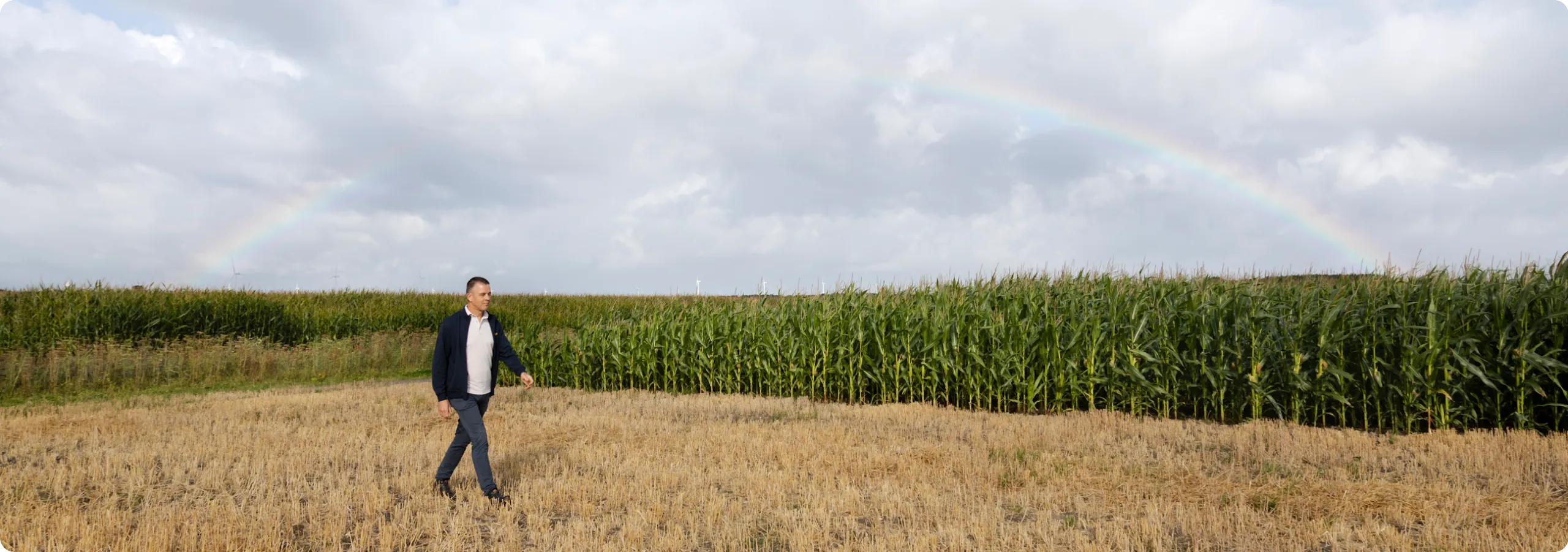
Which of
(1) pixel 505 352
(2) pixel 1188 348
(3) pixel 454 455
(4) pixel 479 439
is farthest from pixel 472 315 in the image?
(2) pixel 1188 348

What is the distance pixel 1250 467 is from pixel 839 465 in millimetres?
4818

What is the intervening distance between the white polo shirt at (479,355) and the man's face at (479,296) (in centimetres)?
10

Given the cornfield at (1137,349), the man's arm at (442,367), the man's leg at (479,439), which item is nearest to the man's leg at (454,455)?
the man's leg at (479,439)

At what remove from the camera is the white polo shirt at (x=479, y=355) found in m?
7.64

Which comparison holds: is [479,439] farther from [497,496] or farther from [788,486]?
[788,486]

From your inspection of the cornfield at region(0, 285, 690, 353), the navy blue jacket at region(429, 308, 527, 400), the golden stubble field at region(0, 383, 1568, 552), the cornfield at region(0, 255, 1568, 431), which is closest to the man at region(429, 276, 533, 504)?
the navy blue jacket at region(429, 308, 527, 400)

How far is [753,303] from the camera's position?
20.1 metres

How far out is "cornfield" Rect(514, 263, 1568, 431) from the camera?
11.9 meters

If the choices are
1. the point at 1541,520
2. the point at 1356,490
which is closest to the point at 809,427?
the point at 1356,490

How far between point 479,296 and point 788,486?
364cm

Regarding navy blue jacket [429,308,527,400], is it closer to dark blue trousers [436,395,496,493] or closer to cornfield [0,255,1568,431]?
dark blue trousers [436,395,496,493]

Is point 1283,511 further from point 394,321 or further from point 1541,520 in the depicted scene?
point 394,321

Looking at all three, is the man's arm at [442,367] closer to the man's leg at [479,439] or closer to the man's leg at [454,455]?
the man's leg at [479,439]

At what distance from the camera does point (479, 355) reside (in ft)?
25.2
